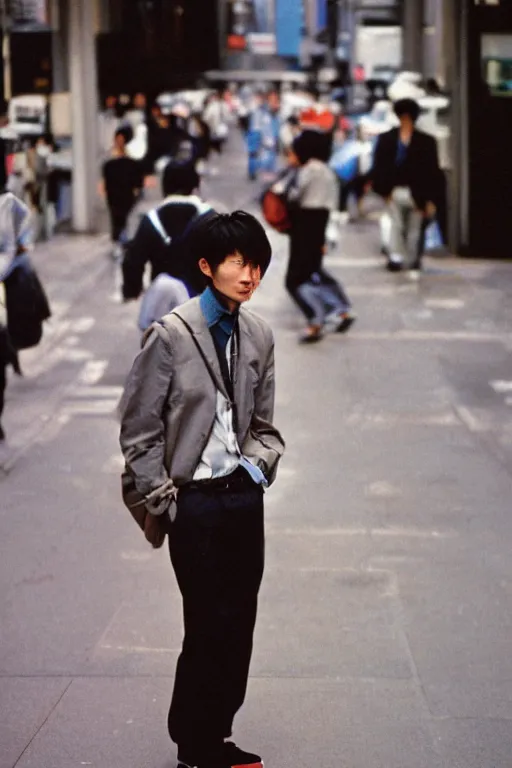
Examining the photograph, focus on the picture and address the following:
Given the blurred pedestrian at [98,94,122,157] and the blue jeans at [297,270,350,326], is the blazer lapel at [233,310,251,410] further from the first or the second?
the blurred pedestrian at [98,94,122,157]

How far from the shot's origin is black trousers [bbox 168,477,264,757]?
4258mm

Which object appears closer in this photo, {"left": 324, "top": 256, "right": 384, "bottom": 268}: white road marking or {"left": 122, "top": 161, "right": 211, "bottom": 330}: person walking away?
{"left": 122, "top": 161, "right": 211, "bottom": 330}: person walking away

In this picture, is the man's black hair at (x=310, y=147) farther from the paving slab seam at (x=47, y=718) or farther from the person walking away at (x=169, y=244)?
the paving slab seam at (x=47, y=718)

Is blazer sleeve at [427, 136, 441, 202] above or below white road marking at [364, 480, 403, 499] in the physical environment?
above

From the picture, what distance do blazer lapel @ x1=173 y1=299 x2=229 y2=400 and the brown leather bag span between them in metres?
0.39

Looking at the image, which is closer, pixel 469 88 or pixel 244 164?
pixel 469 88

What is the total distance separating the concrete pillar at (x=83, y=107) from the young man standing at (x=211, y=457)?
17704 mm

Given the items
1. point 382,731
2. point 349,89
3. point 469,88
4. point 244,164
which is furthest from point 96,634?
point 349,89

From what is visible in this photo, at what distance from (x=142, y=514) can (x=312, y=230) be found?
8.74 m

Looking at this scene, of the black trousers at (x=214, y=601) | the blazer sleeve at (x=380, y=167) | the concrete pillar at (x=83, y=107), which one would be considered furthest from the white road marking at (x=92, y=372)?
the concrete pillar at (x=83, y=107)

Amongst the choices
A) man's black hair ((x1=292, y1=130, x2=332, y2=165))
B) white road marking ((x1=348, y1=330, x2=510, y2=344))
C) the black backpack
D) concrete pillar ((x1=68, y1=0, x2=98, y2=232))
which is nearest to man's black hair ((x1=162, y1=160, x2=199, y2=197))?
the black backpack

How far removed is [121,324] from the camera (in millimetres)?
14219

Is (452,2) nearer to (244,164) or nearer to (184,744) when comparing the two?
(184,744)

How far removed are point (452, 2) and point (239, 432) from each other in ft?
50.7
